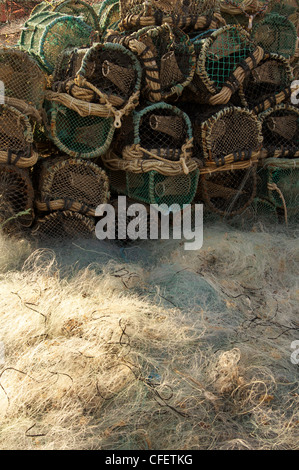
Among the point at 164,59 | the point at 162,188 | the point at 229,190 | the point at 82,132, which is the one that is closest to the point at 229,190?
the point at 229,190

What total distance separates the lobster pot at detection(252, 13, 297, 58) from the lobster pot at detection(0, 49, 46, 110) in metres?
2.24

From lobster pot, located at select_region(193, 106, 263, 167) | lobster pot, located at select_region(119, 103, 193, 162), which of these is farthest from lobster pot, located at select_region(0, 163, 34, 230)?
lobster pot, located at select_region(193, 106, 263, 167)

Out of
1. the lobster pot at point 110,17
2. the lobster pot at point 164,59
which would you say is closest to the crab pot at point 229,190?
the lobster pot at point 164,59

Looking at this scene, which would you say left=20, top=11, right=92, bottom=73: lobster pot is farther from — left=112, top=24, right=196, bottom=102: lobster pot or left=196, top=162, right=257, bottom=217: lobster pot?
left=196, top=162, right=257, bottom=217: lobster pot

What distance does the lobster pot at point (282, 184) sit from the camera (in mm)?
4184

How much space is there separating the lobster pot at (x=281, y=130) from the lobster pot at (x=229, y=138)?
9.3 inches

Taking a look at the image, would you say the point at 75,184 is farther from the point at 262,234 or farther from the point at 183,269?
the point at 262,234

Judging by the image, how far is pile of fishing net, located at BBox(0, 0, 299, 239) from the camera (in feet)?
11.4

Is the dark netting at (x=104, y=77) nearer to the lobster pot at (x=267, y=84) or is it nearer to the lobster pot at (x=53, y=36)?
the lobster pot at (x=53, y=36)

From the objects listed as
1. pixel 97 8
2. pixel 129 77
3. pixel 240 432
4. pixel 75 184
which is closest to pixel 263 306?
pixel 240 432

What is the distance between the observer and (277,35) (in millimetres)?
4461

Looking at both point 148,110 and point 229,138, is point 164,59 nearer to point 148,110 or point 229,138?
point 148,110

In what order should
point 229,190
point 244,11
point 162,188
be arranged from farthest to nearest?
point 244,11
point 229,190
point 162,188

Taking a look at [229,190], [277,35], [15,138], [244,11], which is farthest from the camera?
[277,35]
